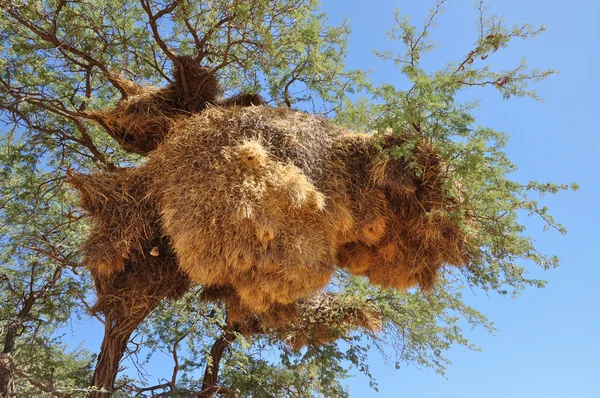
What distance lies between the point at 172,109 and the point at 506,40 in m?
3.54

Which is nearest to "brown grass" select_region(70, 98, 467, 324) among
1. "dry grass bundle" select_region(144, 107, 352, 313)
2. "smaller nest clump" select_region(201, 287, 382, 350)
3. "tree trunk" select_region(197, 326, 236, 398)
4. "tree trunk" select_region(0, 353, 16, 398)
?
"dry grass bundle" select_region(144, 107, 352, 313)

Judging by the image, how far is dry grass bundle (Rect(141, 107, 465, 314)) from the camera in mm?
4543

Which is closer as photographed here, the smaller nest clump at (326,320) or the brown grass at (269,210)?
the brown grass at (269,210)

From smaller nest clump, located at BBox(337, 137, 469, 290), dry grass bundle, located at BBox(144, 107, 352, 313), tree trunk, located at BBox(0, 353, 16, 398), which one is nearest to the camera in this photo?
dry grass bundle, located at BBox(144, 107, 352, 313)

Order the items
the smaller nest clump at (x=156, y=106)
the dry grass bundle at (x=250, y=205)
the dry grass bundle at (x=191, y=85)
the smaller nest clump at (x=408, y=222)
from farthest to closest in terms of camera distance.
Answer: the dry grass bundle at (x=191, y=85) < the smaller nest clump at (x=156, y=106) < the smaller nest clump at (x=408, y=222) < the dry grass bundle at (x=250, y=205)

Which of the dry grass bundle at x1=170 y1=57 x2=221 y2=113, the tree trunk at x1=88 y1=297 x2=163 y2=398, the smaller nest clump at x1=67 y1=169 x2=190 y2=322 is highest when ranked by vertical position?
the dry grass bundle at x1=170 y1=57 x2=221 y2=113

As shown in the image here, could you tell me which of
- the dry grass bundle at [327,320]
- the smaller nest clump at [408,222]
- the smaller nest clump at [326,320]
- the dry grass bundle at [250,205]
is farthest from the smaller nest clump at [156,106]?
the dry grass bundle at [327,320]

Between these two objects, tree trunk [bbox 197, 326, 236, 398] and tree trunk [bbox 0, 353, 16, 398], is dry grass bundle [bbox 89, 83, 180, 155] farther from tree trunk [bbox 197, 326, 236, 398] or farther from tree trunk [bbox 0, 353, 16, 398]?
tree trunk [bbox 0, 353, 16, 398]

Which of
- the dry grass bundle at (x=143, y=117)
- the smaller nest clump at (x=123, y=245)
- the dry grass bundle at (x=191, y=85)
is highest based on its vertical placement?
the dry grass bundle at (x=191, y=85)

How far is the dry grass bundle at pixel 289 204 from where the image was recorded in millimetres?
4543

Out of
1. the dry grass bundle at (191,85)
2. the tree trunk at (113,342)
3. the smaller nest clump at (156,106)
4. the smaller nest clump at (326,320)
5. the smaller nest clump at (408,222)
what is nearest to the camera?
the smaller nest clump at (408,222)

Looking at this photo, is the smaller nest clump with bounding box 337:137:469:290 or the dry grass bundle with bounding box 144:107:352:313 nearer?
the dry grass bundle with bounding box 144:107:352:313

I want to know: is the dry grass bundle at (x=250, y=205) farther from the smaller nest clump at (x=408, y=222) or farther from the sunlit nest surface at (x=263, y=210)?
the smaller nest clump at (x=408, y=222)

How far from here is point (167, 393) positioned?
253 inches
